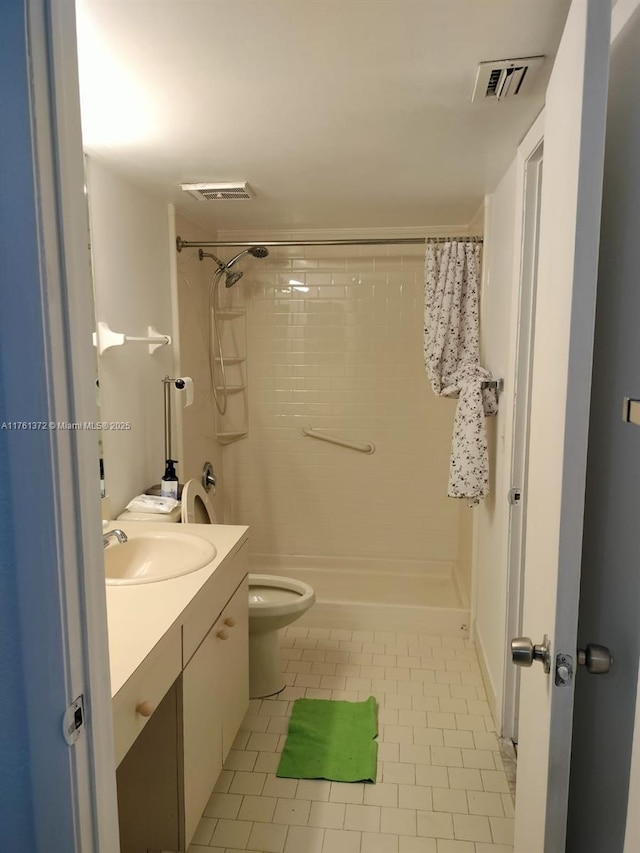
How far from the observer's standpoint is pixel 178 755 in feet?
5.20

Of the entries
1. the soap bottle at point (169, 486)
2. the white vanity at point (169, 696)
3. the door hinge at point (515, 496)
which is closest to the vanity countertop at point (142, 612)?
the white vanity at point (169, 696)

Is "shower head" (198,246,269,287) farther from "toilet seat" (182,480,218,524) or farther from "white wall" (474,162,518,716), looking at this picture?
"toilet seat" (182,480,218,524)

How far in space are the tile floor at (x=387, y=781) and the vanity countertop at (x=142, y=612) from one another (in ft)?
2.72

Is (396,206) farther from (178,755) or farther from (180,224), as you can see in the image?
(178,755)

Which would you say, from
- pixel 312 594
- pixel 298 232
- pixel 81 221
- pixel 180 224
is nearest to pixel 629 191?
pixel 81 221

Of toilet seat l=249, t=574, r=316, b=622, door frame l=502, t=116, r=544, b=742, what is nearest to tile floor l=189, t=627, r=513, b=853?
door frame l=502, t=116, r=544, b=742

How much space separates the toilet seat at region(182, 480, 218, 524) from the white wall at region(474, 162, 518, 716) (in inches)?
46.8

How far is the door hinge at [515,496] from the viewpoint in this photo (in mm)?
2109

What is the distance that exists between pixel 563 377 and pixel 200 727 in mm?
1436

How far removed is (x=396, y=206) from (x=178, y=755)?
238cm

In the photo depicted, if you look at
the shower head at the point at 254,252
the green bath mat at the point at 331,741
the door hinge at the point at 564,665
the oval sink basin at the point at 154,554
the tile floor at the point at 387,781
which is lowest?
the tile floor at the point at 387,781

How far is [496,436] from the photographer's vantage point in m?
2.49

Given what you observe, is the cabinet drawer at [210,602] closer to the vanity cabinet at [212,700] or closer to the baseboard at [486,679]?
the vanity cabinet at [212,700]

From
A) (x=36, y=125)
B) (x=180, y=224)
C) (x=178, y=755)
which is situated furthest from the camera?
(x=180, y=224)
